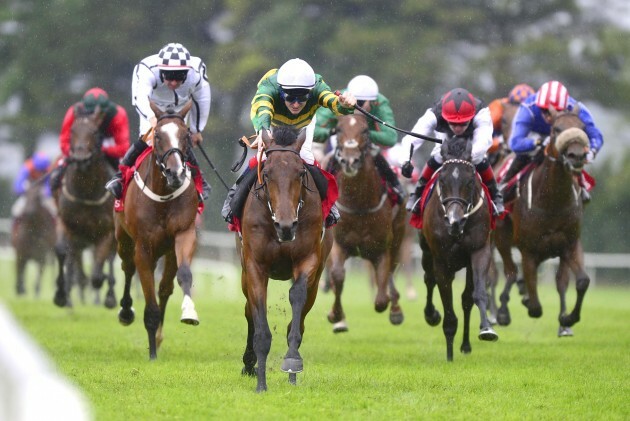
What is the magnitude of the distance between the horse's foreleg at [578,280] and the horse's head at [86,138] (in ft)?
17.4

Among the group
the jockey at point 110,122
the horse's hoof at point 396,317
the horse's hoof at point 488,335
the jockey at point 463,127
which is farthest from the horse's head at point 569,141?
the jockey at point 110,122

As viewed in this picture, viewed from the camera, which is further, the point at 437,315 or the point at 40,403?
the point at 437,315

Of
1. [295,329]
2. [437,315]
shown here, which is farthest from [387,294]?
[295,329]

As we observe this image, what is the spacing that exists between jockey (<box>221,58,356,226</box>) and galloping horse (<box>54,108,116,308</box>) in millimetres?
4740

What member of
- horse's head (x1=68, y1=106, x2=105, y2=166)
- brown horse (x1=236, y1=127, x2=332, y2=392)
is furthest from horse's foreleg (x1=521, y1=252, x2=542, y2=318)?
horse's head (x1=68, y1=106, x2=105, y2=166)

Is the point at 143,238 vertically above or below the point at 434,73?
below

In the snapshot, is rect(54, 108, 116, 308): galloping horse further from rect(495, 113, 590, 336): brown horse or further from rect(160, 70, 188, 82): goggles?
rect(495, 113, 590, 336): brown horse

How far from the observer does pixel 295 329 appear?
283 inches

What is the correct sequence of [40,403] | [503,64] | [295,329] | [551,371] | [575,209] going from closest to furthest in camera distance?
[40,403] < [295,329] < [551,371] < [575,209] < [503,64]

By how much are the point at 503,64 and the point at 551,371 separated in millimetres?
24576

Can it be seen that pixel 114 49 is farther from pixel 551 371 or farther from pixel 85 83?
pixel 551 371

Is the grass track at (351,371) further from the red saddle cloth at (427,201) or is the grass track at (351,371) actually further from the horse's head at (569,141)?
the horse's head at (569,141)

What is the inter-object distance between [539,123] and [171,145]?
183 inches

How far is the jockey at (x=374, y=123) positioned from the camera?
11961mm
